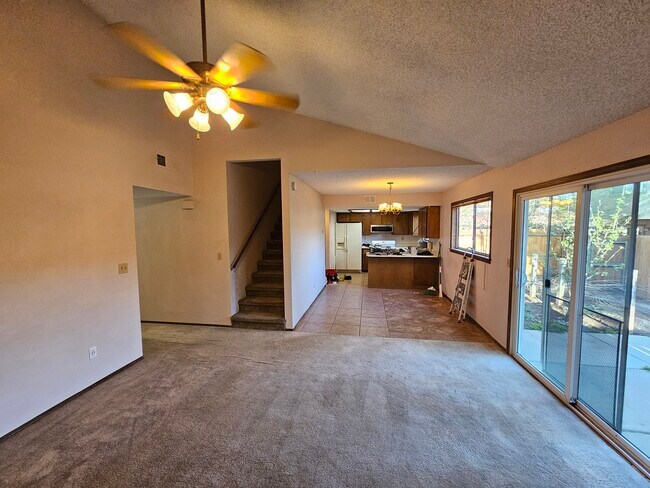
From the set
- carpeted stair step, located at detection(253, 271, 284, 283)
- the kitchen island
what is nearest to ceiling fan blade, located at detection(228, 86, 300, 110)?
carpeted stair step, located at detection(253, 271, 284, 283)

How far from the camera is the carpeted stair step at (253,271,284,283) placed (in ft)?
16.8

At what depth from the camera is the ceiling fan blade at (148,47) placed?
1384 mm

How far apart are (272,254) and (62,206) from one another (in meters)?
3.44

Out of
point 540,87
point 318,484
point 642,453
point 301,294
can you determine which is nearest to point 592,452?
point 642,453

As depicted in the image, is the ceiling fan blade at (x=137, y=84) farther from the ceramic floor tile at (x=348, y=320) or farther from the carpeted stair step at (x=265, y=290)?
the ceramic floor tile at (x=348, y=320)

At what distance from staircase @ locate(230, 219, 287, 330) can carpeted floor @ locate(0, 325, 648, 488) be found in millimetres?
1002

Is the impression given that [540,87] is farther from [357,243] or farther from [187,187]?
[357,243]

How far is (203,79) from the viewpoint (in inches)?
69.6

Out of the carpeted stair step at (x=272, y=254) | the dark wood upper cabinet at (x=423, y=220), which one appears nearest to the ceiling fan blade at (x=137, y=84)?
the carpeted stair step at (x=272, y=254)

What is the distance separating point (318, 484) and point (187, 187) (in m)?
3.92

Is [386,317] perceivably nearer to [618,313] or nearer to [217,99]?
[618,313]

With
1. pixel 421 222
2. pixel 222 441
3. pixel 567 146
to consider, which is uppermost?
pixel 567 146

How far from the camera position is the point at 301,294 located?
471cm

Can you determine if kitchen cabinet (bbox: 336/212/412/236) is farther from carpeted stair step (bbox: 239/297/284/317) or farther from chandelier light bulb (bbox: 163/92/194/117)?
chandelier light bulb (bbox: 163/92/194/117)
